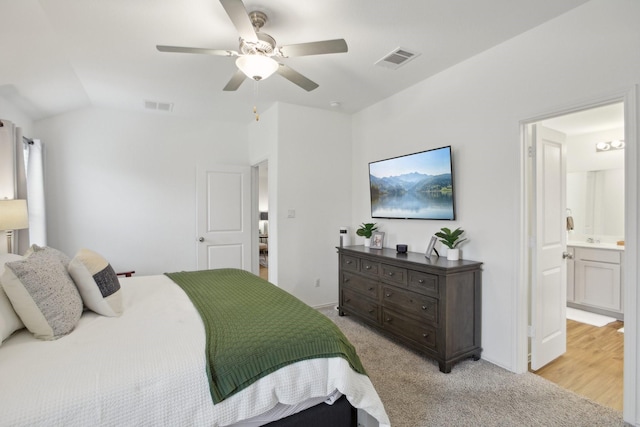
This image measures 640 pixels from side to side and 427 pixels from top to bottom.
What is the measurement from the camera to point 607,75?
6.64 ft

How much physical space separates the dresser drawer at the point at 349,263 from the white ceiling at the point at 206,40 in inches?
74.2

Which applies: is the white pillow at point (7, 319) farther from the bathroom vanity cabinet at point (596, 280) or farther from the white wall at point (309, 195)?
the bathroom vanity cabinet at point (596, 280)

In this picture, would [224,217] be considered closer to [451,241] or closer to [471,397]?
[451,241]

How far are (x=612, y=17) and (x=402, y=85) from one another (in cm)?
171

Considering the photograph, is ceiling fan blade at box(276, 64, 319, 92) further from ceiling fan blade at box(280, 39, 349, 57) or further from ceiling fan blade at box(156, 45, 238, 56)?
ceiling fan blade at box(156, 45, 238, 56)

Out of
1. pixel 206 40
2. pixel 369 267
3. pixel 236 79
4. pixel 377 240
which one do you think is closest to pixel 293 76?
pixel 236 79

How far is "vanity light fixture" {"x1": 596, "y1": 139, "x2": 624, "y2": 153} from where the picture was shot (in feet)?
13.3

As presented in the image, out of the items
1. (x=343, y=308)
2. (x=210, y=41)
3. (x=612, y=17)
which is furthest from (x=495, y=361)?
(x=210, y=41)

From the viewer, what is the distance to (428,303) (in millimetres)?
2670

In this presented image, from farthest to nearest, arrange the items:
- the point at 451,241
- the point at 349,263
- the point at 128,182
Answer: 1. the point at 128,182
2. the point at 349,263
3. the point at 451,241

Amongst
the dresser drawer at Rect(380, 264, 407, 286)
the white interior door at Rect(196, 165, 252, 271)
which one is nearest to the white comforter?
the dresser drawer at Rect(380, 264, 407, 286)

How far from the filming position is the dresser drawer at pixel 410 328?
2.64 meters

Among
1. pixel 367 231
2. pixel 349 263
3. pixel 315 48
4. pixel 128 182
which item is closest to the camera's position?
pixel 315 48

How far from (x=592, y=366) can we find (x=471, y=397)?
1.30 m
